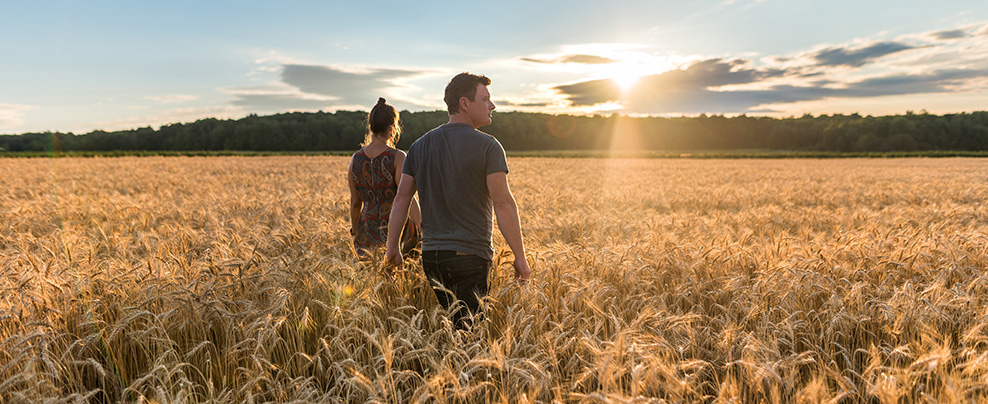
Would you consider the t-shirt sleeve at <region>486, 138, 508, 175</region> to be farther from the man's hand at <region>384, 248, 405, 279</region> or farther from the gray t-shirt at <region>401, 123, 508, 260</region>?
the man's hand at <region>384, 248, 405, 279</region>

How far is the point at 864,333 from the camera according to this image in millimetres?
3174

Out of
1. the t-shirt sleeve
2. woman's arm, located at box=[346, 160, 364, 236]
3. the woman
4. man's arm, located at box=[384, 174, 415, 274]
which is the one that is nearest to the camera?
the t-shirt sleeve

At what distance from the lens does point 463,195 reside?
3154mm

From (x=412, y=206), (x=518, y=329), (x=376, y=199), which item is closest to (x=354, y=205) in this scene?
(x=376, y=199)

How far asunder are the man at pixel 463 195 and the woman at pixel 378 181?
2.93ft

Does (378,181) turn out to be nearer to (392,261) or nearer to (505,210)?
(392,261)

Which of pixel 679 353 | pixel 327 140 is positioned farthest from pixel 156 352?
pixel 327 140

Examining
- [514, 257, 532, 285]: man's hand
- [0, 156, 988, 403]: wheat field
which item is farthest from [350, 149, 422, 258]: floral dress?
[514, 257, 532, 285]: man's hand

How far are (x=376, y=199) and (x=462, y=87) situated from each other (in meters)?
1.73

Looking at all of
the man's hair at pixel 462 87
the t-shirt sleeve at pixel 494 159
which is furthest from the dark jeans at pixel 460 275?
the man's hair at pixel 462 87

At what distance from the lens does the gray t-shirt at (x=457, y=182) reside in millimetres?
3072

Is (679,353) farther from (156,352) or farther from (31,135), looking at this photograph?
(31,135)

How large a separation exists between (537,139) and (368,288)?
99.4m

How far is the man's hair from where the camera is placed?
10.2ft
